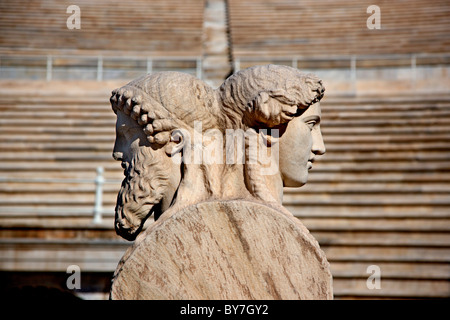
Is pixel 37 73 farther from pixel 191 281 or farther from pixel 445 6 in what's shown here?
pixel 191 281

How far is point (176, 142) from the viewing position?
2920 mm

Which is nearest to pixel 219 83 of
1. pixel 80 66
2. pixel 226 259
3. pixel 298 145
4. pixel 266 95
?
pixel 80 66

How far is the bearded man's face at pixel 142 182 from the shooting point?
2.93 m

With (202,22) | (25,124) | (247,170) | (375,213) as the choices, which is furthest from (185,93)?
(202,22)

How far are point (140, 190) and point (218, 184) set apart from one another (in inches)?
12.6

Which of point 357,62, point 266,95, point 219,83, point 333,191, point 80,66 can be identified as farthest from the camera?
point 80,66

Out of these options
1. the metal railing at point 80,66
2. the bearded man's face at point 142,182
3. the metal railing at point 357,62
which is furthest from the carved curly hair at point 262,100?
the metal railing at point 80,66

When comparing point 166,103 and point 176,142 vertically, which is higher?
point 166,103

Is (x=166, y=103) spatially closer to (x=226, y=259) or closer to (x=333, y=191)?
(x=226, y=259)

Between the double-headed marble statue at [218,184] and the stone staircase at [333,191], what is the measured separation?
165 inches

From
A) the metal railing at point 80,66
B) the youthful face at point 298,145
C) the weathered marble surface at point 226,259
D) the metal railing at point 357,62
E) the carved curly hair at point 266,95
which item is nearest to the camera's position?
the weathered marble surface at point 226,259

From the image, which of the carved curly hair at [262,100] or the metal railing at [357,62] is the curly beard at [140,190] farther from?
the metal railing at [357,62]

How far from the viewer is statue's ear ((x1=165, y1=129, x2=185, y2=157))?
2.89 metres

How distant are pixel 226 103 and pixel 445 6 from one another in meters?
14.8
